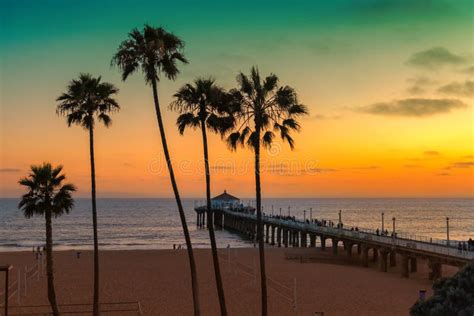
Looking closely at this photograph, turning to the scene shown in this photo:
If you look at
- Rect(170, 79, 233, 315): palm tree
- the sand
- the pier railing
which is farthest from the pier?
Rect(170, 79, 233, 315): palm tree

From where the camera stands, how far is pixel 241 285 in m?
32.2

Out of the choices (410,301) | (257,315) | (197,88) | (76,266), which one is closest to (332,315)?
(257,315)

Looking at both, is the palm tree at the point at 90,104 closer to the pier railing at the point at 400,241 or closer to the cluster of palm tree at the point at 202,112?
the cluster of palm tree at the point at 202,112

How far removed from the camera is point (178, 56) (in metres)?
17.9

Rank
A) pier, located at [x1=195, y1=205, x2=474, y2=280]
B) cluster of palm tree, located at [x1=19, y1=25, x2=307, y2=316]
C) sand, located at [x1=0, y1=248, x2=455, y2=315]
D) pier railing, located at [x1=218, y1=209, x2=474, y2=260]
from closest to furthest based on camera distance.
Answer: cluster of palm tree, located at [x1=19, y1=25, x2=307, y2=316] < sand, located at [x1=0, y1=248, x2=455, y2=315] < pier railing, located at [x1=218, y1=209, x2=474, y2=260] < pier, located at [x1=195, y1=205, x2=474, y2=280]

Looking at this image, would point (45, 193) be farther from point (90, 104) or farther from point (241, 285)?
point (241, 285)

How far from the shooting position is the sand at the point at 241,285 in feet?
87.0

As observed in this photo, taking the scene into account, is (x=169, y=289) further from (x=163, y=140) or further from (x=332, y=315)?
(x=163, y=140)

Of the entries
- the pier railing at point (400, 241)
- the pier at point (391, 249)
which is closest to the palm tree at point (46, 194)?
the pier at point (391, 249)

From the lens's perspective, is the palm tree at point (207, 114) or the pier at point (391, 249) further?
the pier at point (391, 249)

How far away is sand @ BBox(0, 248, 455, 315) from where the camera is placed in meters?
26.5

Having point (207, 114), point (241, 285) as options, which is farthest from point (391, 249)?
point (207, 114)

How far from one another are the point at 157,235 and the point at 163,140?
78.0 m

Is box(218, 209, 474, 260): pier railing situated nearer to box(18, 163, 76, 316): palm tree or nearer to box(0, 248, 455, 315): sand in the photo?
box(0, 248, 455, 315): sand
